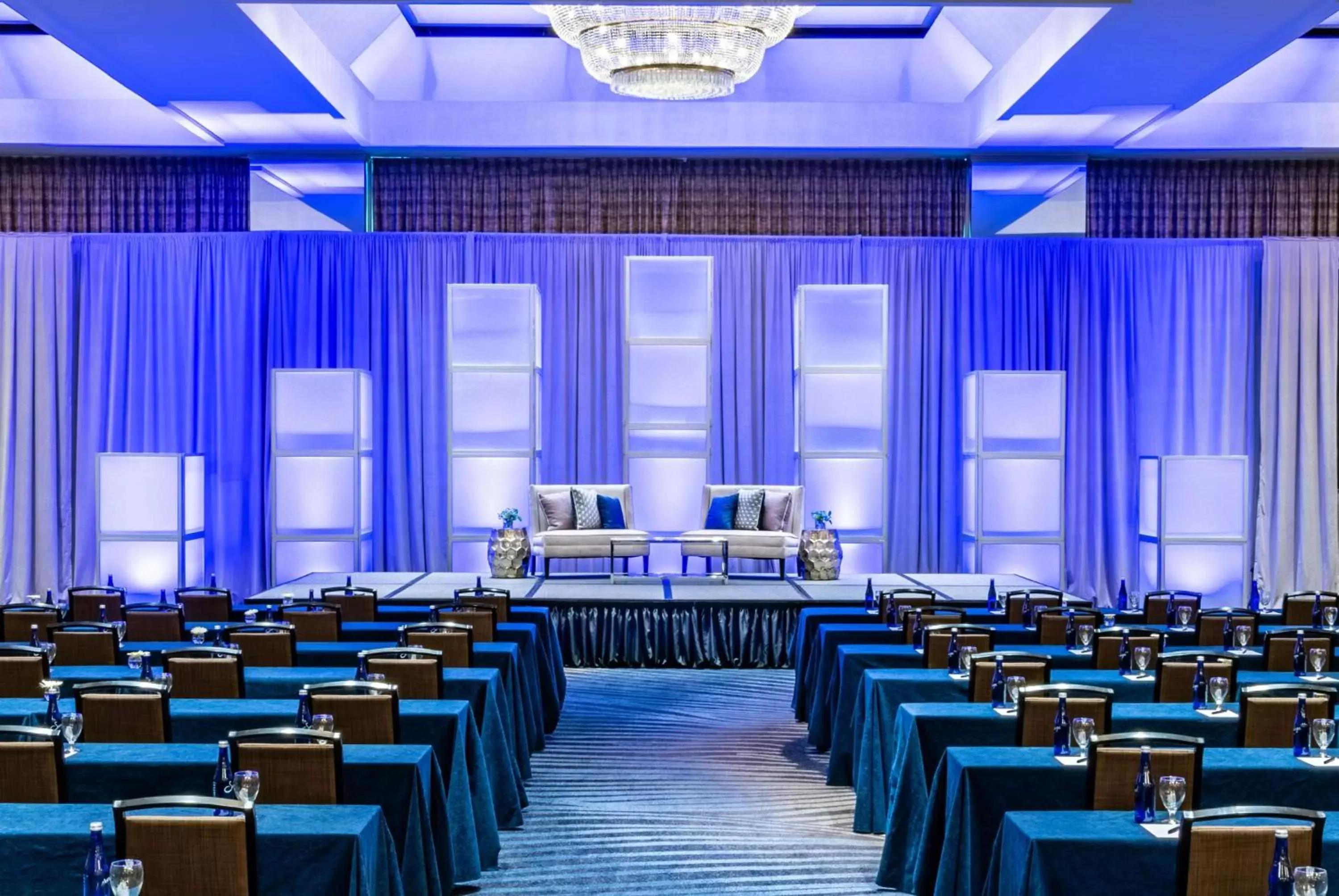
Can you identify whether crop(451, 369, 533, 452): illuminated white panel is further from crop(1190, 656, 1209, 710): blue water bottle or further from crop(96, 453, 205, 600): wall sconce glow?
crop(1190, 656, 1209, 710): blue water bottle

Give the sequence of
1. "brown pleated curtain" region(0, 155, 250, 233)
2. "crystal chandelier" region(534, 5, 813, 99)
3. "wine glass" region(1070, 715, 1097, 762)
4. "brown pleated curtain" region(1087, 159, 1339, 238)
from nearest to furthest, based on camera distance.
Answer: "wine glass" region(1070, 715, 1097, 762) → "crystal chandelier" region(534, 5, 813, 99) → "brown pleated curtain" region(0, 155, 250, 233) → "brown pleated curtain" region(1087, 159, 1339, 238)

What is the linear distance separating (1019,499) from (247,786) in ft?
33.9

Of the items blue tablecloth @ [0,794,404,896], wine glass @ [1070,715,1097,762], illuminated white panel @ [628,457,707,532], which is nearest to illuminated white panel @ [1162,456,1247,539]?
illuminated white panel @ [628,457,707,532]

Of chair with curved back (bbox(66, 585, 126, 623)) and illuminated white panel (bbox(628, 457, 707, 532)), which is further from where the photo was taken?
illuminated white panel (bbox(628, 457, 707, 532))

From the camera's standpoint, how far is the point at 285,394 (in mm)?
13070

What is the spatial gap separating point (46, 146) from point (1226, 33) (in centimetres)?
1036

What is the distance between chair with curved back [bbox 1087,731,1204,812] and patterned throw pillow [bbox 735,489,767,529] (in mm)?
8316

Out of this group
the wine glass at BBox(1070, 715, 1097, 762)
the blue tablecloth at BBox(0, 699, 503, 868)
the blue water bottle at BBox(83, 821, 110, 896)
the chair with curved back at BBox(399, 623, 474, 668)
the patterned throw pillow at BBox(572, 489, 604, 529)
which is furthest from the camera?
the patterned throw pillow at BBox(572, 489, 604, 529)

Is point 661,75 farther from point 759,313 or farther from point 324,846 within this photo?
point 324,846

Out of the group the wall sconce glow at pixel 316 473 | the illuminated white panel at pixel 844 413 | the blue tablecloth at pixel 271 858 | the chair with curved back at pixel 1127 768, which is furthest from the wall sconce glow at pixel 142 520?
the chair with curved back at pixel 1127 768

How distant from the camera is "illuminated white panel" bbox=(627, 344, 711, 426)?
13383 mm

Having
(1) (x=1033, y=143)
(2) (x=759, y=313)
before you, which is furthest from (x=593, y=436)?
(1) (x=1033, y=143)

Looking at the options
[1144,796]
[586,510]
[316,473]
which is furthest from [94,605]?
[1144,796]

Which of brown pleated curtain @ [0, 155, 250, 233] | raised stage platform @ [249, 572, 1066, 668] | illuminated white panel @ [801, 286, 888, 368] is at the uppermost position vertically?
brown pleated curtain @ [0, 155, 250, 233]
